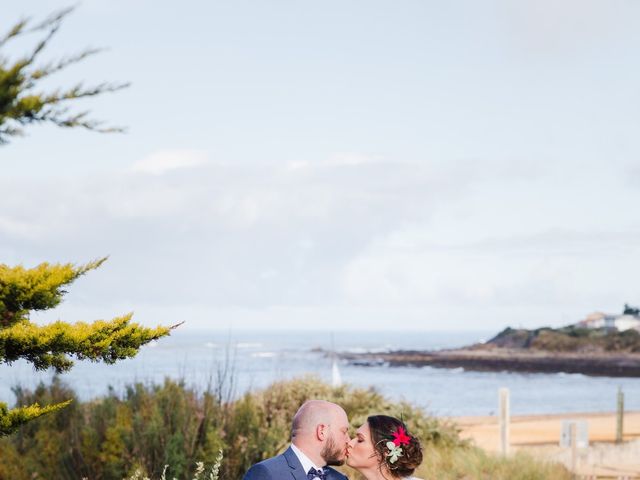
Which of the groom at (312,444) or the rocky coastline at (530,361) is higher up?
the groom at (312,444)

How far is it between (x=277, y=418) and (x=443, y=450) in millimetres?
2703

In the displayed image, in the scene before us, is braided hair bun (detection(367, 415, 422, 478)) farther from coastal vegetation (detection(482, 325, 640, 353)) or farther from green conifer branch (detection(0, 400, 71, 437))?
coastal vegetation (detection(482, 325, 640, 353))

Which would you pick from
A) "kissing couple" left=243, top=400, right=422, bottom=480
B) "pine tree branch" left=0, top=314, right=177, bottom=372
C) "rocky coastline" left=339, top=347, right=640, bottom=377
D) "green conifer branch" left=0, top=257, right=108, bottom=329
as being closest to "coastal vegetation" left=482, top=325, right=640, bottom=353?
"rocky coastline" left=339, top=347, right=640, bottom=377

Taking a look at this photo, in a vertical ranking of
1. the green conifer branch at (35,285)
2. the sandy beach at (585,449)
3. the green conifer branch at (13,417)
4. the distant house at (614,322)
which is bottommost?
the sandy beach at (585,449)

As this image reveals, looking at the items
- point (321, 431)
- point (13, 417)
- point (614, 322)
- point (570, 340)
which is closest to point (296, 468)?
point (321, 431)

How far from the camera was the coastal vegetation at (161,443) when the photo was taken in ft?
34.1

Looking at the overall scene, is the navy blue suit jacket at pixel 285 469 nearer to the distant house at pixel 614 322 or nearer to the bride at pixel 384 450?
the bride at pixel 384 450

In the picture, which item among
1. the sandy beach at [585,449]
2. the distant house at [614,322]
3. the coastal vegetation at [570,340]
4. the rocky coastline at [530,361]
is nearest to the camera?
the sandy beach at [585,449]

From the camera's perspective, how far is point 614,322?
13250cm

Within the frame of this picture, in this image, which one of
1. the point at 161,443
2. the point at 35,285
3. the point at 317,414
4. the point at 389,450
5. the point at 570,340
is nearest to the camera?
the point at 35,285

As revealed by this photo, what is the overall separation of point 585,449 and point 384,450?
1569 cm

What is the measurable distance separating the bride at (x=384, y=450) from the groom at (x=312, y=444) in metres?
0.58

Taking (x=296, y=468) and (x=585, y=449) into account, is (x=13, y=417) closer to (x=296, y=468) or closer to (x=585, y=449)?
(x=296, y=468)

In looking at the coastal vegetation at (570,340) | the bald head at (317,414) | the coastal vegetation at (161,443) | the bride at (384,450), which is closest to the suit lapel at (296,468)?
the bald head at (317,414)
